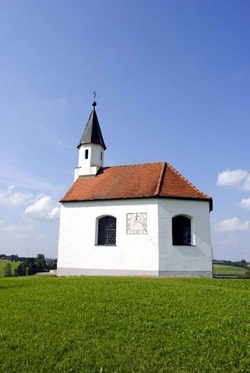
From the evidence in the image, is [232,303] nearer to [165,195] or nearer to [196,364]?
[196,364]

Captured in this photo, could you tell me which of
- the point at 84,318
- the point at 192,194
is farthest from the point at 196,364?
the point at 192,194

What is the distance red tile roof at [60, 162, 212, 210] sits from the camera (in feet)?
63.5

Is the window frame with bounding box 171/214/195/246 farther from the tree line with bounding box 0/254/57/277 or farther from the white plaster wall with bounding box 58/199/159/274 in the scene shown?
the tree line with bounding box 0/254/57/277

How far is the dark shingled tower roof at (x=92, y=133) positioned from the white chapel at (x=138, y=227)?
14.4 feet

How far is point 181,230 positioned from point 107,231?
489cm

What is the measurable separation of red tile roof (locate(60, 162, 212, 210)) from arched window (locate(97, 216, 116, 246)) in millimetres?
1524

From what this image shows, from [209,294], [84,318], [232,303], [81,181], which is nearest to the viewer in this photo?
[84,318]

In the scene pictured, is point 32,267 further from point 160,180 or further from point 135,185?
point 160,180

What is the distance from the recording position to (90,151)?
79.9 feet

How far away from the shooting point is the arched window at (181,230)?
18.9 m

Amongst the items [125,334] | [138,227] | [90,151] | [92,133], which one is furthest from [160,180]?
[125,334]

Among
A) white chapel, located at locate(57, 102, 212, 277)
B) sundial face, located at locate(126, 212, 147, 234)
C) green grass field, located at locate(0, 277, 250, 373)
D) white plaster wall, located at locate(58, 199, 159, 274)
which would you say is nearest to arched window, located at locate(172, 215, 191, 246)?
white chapel, located at locate(57, 102, 212, 277)

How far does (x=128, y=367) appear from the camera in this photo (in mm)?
5562

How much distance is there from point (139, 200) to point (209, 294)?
940cm
